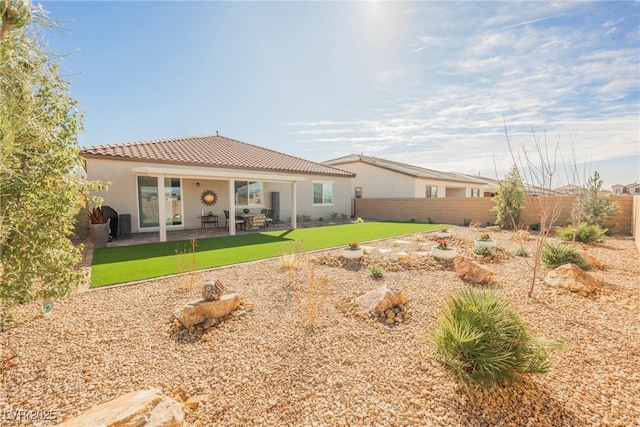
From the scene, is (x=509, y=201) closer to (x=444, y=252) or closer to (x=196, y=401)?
(x=444, y=252)

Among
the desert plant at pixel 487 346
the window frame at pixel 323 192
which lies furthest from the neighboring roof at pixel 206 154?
the desert plant at pixel 487 346

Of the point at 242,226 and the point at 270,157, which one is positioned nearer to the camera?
the point at 242,226

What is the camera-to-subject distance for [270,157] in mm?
17266

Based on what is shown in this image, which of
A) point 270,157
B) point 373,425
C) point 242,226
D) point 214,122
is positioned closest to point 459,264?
point 373,425

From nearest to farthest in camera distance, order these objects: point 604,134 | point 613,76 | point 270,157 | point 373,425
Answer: point 373,425, point 613,76, point 604,134, point 270,157

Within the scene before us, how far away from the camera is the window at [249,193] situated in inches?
589

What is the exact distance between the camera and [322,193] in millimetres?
18719

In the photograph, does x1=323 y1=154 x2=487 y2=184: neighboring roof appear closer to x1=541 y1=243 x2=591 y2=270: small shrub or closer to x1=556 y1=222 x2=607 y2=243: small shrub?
x1=556 y1=222 x2=607 y2=243: small shrub

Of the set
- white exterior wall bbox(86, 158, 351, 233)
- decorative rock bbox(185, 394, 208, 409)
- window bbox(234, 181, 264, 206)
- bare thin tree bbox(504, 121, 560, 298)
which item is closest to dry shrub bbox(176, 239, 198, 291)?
decorative rock bbox(185, 394, 208, 409)

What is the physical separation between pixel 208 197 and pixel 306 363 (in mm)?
12461

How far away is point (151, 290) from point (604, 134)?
496 inches

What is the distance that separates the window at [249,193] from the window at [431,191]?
1411 cm

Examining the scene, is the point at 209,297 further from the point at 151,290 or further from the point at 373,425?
the point at 373,425

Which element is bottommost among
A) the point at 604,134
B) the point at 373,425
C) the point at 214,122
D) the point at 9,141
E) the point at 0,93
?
the point at 373,425
